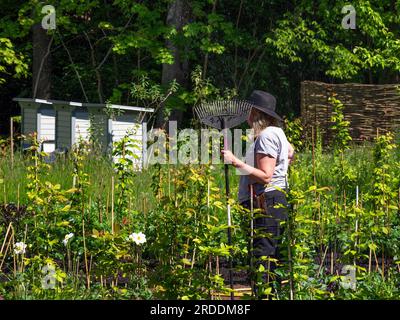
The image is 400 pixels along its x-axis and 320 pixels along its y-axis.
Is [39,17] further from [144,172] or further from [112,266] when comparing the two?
[112,266]

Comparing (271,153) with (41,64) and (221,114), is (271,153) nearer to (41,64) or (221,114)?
(221,114)

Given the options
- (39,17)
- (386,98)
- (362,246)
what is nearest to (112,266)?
(362,246)

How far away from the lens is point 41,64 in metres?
19.8

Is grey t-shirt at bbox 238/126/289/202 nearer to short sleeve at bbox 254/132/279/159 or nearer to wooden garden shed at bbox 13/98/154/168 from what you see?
short sleeve at bbox 254/132/279/159

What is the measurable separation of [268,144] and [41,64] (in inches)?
588

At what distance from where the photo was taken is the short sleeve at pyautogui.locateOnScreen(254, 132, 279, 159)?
562 cm

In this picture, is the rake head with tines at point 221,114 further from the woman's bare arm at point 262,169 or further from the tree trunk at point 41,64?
the tree trunk at point 41,64

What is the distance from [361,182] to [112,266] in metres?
5.37

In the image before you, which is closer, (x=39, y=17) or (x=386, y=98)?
(x=39, y=17)

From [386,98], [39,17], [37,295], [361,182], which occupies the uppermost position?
[39,17]

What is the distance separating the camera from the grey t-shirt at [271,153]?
18.5 ft

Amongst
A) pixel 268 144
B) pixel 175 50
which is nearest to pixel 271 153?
pixel 268 144
